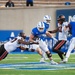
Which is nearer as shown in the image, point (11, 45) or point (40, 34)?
point (11, 45)

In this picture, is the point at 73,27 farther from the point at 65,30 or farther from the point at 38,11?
the point at 38,11

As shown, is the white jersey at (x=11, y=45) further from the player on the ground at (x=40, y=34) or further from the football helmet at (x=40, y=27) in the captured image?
the football helmet at (x=40, y=27)

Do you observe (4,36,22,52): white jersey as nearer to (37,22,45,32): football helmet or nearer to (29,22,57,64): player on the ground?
(29,22,57,64): player on the ground

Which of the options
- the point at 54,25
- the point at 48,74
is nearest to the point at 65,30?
the point at 48,74

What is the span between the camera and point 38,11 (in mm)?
25844

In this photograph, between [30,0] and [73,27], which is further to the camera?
[30,0]

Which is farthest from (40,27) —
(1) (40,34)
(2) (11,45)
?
(2) (11,45)

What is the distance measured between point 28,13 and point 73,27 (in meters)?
11.6

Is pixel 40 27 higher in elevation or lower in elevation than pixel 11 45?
higher

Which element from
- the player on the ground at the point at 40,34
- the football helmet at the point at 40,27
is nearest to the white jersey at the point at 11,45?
the player on the ground at the point at 40,34

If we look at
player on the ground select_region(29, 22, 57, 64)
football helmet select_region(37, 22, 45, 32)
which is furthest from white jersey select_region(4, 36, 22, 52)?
football helmet select_region(37, 22, 45, 32)

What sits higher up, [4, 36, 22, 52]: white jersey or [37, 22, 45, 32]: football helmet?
[37, 22, 45, 32]: football helmet

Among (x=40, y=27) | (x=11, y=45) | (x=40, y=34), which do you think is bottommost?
(x=11, y=45)

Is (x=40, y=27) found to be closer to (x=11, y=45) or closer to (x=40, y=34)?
(x=40, y=34)
